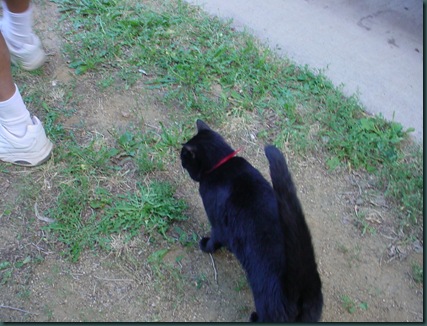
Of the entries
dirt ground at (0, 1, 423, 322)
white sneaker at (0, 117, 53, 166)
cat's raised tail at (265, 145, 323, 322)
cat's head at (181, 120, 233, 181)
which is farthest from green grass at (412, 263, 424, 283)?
white sneaker at (0, 117, 53, 166)

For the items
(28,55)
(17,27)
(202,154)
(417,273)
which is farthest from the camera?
(28,55)

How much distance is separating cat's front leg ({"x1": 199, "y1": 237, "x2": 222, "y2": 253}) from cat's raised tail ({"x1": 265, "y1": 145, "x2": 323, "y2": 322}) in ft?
1.84

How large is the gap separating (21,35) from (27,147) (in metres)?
0.83

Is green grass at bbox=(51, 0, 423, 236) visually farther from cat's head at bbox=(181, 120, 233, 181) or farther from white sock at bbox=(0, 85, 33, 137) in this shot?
white sock at bbox=(0, 85, 33, 137)

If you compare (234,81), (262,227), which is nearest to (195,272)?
(262,227)

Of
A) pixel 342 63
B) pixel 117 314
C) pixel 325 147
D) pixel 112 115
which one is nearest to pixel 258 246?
pixel 117 314

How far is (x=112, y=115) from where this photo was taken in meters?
2.93

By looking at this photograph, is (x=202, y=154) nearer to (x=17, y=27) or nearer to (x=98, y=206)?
(x=98, y=206)

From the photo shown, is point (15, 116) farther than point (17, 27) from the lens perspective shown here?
No

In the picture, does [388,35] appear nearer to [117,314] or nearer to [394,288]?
[394,288]

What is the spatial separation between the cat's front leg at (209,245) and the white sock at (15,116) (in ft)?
3.60

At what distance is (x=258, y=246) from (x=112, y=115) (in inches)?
57.0

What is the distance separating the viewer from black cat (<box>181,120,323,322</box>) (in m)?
1.56

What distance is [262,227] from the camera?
1.92 metres
